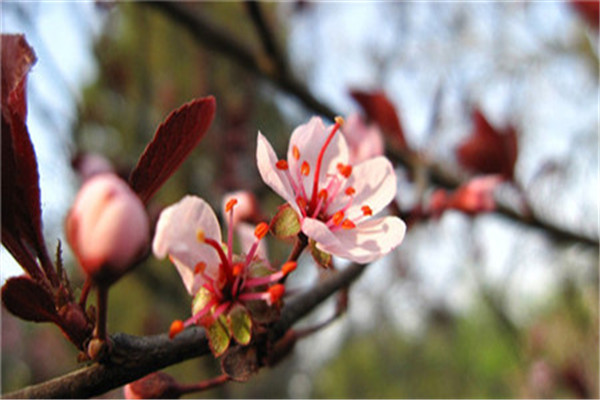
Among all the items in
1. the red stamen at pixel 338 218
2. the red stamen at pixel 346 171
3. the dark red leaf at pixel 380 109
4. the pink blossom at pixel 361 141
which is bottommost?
the dark red leaf at pixel 380 109

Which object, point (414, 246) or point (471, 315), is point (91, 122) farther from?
point (471, 315)

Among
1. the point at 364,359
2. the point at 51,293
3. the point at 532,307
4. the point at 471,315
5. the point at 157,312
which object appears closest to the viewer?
the point at 51,293

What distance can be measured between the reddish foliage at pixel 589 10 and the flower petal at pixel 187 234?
1.38 meters

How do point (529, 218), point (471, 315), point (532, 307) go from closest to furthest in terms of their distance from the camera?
point (529, 218)
point (532, 307)
point (471, 315)

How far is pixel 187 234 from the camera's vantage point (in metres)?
0.42

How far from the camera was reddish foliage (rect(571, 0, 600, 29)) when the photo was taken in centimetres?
137

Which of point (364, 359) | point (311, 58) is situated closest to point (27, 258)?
point (311, 58)

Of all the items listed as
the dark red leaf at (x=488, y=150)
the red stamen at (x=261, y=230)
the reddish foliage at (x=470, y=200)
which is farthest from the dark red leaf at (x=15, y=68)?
the dark red leaf at (x=488, y=150)

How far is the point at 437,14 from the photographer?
3.02 metres

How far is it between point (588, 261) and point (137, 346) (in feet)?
6.53

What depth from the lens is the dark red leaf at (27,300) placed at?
1.22ft

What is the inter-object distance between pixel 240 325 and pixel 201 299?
0.04 metres

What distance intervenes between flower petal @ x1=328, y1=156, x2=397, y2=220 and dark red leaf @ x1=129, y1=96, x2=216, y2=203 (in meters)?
0.16

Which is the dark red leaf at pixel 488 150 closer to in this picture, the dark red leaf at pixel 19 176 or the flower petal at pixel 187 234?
the flower petal at pixel 187 234
